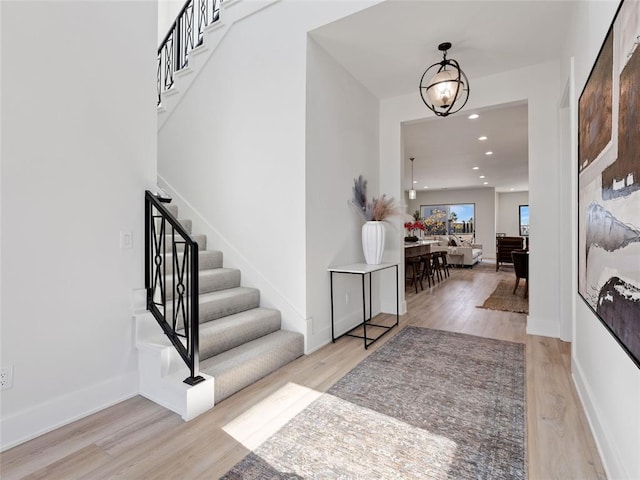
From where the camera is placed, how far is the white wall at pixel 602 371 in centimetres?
128

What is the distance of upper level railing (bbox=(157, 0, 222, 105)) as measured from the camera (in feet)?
14.9

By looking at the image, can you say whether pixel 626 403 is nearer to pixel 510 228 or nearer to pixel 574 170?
pixel 574 170

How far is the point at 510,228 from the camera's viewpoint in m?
14.9

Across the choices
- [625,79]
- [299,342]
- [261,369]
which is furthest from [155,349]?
[625,79]

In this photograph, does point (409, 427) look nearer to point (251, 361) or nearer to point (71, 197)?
point (251, 361)

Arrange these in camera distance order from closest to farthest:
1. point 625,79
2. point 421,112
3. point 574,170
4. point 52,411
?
point 625,79
point 52,411
point 574,170
point 421,112

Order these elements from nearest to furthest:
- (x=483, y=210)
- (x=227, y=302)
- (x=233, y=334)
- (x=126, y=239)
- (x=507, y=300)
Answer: (x=126, y=239) → (x=233, y=334) → (x=227, y=302) → (x=507, y=300) → (x=483, y=210)

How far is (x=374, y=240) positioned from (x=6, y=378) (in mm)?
3115

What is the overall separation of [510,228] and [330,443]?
51.3 feet

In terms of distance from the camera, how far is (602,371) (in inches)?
67.7

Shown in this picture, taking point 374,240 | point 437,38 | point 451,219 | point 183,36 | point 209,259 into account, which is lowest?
point 209,259

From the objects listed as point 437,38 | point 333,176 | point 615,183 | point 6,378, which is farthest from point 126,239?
point 437,38

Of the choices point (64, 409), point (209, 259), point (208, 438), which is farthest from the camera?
point (209, 259)

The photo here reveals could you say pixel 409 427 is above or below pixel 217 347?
below
